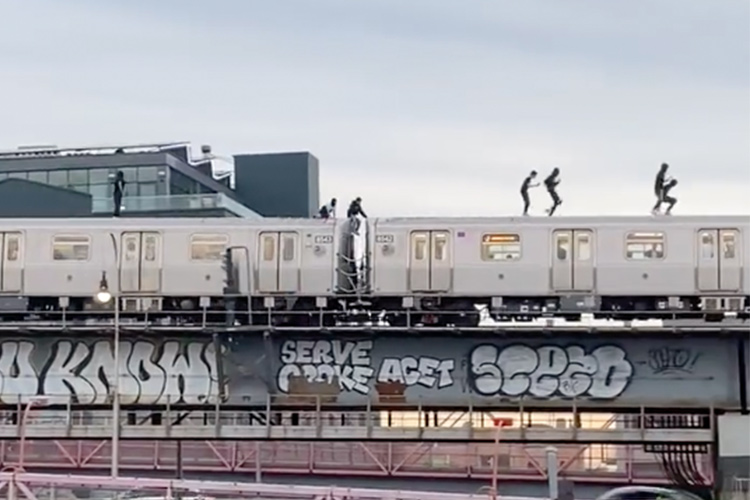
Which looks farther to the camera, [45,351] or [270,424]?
[45,351]

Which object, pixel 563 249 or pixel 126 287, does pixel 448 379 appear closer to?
pixel 563 249

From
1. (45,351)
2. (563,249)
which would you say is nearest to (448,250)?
(563,249)

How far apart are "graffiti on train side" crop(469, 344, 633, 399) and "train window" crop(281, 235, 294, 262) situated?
7063 millimetres

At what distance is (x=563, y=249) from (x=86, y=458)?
17.0m

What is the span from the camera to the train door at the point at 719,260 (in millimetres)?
36938

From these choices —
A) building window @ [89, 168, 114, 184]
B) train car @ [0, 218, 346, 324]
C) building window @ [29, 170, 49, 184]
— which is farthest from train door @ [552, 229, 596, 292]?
building window @ [29, 170, 49, 184]

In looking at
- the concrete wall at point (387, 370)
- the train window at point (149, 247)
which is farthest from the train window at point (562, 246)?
the train window at point (149, 247)

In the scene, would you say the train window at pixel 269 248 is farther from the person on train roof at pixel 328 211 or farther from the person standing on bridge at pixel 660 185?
the person standing on bridge at pixel 660 185

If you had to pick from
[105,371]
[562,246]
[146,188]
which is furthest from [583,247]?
[146,188]

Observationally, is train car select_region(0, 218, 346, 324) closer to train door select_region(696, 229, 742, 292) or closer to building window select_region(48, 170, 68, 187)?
train door select_region(696, 229, 742, 292)

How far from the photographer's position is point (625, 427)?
120ft

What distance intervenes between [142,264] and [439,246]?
9644 millimetres

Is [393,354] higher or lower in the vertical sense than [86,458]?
higher

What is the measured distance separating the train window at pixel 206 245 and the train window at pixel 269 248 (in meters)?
1.26
